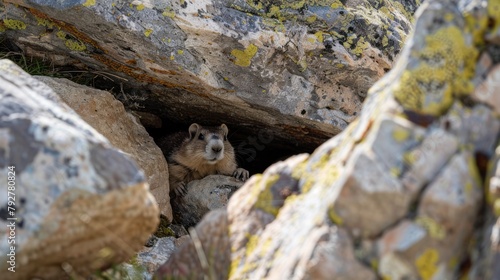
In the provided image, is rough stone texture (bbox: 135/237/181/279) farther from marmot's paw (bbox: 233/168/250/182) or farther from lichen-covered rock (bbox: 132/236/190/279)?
marmot's paw (bbox: 233/168/250/182)

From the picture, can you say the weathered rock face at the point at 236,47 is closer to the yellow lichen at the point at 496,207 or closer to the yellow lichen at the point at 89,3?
the yellow lichen at the point at 89,3

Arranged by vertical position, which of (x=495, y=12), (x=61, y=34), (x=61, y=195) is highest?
(x=495, y=12)

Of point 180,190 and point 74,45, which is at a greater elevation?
point 74,45

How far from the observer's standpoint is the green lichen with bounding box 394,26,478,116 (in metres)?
3.51

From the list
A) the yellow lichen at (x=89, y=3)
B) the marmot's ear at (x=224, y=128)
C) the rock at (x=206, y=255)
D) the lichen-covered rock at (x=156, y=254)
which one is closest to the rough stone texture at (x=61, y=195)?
the rock at (x=206, y=255)

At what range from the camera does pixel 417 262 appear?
10.4 ft

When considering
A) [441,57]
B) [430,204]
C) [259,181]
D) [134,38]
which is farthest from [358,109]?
[430,204]

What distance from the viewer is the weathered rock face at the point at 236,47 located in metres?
6.82

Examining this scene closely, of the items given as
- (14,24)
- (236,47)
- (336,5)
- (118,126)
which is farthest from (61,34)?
(336,5)

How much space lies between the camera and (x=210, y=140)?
370 inches

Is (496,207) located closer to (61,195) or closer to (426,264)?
(426,264)

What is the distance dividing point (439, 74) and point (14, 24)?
5.10 metres

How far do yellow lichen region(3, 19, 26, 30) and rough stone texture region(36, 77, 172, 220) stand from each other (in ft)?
2.00

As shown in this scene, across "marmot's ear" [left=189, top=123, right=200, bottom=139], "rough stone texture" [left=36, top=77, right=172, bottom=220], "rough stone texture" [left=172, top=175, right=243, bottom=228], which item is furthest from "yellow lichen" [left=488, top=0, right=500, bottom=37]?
"marmot's ear" [left=189, top=123, right=200, bottom=139]
